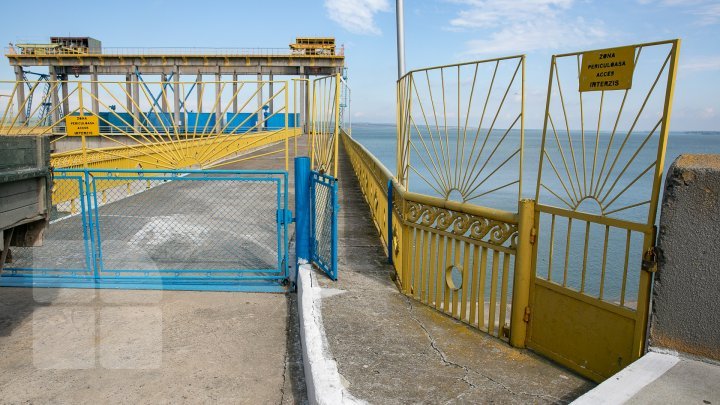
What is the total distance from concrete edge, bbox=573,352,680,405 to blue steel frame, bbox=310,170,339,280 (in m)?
3.13

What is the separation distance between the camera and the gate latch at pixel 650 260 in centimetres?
355

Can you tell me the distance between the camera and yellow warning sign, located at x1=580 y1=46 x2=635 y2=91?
3.66 meters

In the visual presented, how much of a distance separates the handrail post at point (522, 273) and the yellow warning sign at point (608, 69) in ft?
3.38

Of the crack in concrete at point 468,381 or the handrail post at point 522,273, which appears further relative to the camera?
the handrail post at point 522,273

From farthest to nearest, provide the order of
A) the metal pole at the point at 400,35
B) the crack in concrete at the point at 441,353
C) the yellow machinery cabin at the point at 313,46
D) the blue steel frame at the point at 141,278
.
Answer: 1. the yellow machinery cabin at the point at 313,46
2. the metal pole at the point at 400,35
3. the blue steel frame at the point at 141,278
4. the crack in concrete at the point at 441,353

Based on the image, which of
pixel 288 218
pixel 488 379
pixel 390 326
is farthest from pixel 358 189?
pixel 488 379

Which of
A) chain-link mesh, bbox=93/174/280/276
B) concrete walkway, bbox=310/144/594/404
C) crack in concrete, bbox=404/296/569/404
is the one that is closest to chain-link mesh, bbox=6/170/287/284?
chain-link mesh, bbox=93/174/280/276

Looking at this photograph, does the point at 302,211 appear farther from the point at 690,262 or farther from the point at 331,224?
the point at 690,262

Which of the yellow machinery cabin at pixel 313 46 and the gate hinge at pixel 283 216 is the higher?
the yellow machinery cabin at pixel 313 46

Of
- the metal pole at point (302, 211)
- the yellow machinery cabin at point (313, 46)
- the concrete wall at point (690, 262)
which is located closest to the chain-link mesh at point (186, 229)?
the metal pole at point (302, 211)

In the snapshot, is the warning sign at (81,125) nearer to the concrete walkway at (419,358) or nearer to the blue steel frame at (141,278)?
the blue steel frame at (141,278)

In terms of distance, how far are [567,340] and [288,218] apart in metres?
3.58

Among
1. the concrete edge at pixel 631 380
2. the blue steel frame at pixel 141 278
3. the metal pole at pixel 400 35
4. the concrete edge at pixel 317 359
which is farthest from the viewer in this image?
the metal pole at pixel 400 35

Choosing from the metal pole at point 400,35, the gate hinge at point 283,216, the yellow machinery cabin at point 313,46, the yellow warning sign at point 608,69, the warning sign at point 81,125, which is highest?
the yellow machinery cabin at point 313,46
